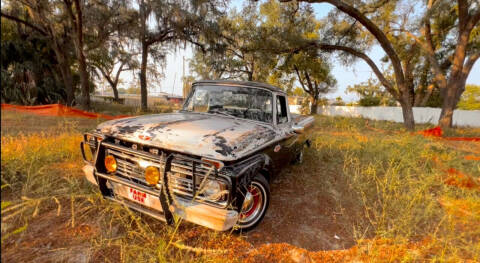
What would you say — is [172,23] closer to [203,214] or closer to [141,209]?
[141,209]

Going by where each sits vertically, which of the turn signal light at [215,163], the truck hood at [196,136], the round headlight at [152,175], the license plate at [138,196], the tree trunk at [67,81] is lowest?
the license plate at [138,196]

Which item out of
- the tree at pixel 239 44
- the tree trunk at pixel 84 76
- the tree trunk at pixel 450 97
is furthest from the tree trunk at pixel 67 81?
the tree trunk at pixel 450 97

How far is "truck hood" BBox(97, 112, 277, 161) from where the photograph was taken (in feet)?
7.06

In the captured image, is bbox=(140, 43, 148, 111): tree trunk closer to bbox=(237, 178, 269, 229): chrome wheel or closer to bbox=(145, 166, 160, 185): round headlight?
bbox=(145, 166, 160, 185): round headlight

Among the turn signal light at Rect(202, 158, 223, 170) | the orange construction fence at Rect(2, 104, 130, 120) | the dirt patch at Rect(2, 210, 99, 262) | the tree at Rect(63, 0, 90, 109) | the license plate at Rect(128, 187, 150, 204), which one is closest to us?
the orange construction fence at Rect(2, 104, 130, 120)

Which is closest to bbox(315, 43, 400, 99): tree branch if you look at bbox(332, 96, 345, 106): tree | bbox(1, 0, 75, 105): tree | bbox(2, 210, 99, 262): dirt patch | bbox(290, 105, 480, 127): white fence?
bbox(290, 105, 480, 127): white fence

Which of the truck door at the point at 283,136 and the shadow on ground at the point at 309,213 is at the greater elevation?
the truck door at the point at 283,136

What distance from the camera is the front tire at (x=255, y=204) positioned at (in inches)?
103

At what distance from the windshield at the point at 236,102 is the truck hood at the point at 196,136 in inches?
24.7

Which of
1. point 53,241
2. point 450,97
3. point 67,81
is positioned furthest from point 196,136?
point 450,97

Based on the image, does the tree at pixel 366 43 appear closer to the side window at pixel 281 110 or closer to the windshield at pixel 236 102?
the side window at pixel 281 110

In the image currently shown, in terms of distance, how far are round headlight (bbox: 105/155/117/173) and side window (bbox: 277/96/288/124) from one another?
244 cm

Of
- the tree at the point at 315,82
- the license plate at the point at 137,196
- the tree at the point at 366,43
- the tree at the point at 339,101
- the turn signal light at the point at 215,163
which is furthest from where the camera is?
the tree at the point at 339,101

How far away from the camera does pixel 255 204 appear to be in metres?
2.75
